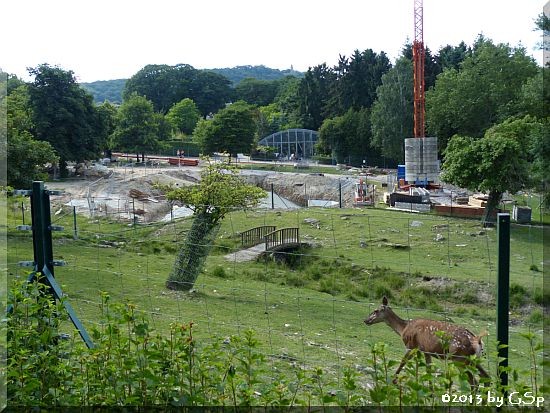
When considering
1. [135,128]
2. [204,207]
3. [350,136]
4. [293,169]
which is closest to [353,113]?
[350,136]

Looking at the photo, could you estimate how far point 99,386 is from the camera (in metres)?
3.94

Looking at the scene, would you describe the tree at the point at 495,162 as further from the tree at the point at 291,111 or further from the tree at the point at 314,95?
the tree at the point at 291,111

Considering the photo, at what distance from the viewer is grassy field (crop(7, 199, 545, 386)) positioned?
8.82 metres

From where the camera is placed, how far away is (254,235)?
19.9 meters

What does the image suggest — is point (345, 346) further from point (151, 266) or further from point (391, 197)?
point (391, 197)

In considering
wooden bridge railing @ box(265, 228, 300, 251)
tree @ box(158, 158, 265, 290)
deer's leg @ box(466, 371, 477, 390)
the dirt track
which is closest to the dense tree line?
the dirt track

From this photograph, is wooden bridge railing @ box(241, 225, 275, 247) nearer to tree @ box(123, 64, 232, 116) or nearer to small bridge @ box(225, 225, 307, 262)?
small bridge @ box(225, 225, 307, 262)

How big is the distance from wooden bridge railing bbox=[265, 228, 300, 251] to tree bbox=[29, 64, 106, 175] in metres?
26.5

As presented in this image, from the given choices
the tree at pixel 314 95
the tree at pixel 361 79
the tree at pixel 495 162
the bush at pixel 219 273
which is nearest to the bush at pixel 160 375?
the bush at pixel 219 273

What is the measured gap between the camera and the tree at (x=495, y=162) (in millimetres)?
24234

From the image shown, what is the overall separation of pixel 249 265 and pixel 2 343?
12.3 metres

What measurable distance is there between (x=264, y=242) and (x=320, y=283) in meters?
4.18

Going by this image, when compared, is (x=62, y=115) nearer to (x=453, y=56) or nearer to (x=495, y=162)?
(x=495, y=162)

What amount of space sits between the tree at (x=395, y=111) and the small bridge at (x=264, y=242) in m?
36.5
